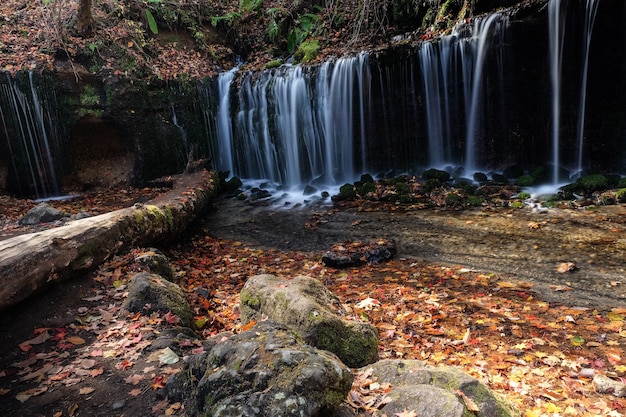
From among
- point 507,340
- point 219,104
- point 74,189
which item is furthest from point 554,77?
point 74,189

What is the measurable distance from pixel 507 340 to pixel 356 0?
46.5 ft

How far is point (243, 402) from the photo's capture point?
1.95 metres

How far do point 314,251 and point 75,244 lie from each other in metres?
3.85

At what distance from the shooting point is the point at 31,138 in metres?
11.2

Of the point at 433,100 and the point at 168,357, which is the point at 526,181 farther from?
the point at 168,357

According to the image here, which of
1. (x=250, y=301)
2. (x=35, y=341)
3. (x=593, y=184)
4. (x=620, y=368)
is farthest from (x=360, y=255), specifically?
(x=593, y=184)

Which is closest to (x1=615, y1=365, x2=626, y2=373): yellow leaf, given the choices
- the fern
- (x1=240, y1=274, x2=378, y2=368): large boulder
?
(x1=240, y1=274, x2=378, y2=368): large boulder

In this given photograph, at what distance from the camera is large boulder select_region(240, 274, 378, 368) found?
11.0ft

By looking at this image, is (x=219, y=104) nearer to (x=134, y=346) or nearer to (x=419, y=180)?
(x=419, y=180)

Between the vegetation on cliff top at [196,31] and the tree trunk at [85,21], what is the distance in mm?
44

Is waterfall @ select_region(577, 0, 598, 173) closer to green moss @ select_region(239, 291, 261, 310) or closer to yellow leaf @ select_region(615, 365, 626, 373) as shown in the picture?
yellow leaf @ select_region(615, 365, 626, 373)

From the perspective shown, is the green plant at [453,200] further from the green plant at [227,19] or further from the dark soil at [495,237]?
the green plant at [227,19]

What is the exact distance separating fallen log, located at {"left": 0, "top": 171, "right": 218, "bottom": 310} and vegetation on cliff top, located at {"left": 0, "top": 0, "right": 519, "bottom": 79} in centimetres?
713

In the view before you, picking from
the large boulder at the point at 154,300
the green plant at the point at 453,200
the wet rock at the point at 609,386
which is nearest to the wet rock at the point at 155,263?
the large boulder at the point at 154,300
